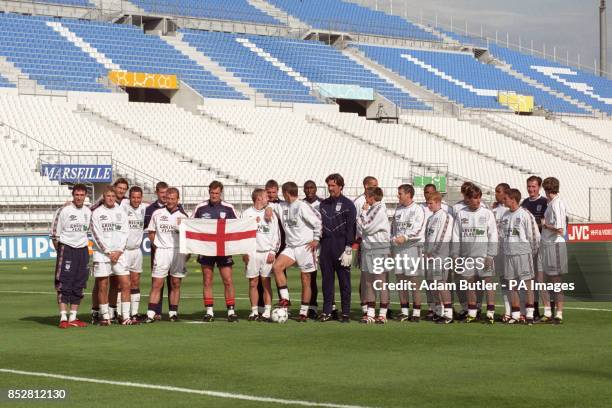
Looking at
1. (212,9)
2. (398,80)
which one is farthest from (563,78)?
(212,9)

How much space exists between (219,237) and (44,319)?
9.96 feet

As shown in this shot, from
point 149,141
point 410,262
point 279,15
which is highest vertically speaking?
point 279,15

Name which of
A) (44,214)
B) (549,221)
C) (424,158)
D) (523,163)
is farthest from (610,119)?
(549,221)

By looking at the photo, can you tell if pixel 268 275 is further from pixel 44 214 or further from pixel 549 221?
pixel 44 214

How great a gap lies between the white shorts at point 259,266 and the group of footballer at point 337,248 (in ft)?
0.07

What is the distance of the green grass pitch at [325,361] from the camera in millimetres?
10148

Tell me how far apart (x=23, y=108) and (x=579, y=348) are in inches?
1447

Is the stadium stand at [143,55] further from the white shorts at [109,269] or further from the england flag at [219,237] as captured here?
the white shorts at [109,269]

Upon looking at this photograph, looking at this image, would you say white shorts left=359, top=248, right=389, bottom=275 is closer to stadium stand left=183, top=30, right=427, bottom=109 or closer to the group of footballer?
the group of footballer

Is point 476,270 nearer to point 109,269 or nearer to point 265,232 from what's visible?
point 265,232

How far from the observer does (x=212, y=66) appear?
59.2 meters

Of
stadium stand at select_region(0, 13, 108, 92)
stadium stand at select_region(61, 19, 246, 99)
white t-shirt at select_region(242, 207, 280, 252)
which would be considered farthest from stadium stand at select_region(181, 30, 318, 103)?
white t-shirt at select_region(242, 207, 280, 252)

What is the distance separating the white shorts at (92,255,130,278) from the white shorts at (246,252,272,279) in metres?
1.83

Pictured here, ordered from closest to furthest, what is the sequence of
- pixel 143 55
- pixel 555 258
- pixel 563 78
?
1. pixel 555 258
2. pixel 143 55
3. pixel 563 78
